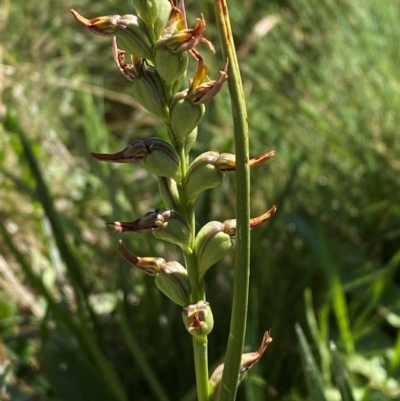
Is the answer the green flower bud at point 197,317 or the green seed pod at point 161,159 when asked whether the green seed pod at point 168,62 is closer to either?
the green seed pod at point 161,159

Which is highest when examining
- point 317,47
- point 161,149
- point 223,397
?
point 161,149

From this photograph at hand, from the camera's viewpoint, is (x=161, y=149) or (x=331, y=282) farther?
(x=331, y=282)

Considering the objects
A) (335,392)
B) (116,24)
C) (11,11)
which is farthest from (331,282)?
(11,11)

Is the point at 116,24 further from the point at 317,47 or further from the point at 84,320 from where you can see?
the point at 317,47

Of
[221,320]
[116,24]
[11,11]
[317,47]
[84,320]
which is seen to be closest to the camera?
[116,24]

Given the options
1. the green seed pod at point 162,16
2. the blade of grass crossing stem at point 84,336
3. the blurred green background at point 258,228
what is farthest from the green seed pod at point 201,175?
the blade of grass crossing stem at point 84,336

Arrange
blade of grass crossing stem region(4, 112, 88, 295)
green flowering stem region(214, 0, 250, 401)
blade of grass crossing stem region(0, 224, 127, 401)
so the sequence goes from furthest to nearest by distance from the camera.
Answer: blade of grass crossing stem region(4, 112, 88, 295), blade of grass crossing stem region(0, 224, 127, 401), green flowering stem region(214, 0, 250, 401)

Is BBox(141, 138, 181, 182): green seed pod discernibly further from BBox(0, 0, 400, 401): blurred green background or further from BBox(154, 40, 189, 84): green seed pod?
BBox(0, 0, 400, 401): blurred green background

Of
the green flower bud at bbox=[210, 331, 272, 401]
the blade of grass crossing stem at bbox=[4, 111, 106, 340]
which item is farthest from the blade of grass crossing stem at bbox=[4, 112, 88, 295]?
the green flower bud at bbox=[210, 331, 272, 401]
